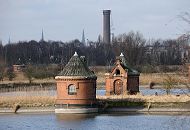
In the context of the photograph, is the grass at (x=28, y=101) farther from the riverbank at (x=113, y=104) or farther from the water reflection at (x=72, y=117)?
the water reflection at (x=72, y=117)

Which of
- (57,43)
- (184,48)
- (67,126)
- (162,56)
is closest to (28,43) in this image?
(57,43)

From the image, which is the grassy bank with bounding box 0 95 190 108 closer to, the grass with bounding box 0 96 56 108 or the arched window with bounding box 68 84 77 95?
the grass with bounding box 0 96 56 108

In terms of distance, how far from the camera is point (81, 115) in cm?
4097

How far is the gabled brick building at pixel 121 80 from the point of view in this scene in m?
50.9

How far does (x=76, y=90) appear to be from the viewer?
43281 mm

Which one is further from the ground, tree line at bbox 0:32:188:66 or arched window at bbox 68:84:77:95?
tree line at bbox 0:32:188:66

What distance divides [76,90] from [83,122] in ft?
24.1

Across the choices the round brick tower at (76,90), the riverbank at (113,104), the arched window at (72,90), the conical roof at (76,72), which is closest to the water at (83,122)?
the round brick tower at (76,90)

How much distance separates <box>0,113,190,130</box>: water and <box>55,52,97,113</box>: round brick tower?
1.57 meters

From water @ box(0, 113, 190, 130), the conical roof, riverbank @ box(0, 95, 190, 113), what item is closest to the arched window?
the conical roof

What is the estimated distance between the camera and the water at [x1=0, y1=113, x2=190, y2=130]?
33.0 meters

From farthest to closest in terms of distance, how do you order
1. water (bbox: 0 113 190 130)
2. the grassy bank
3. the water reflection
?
the grassy bank < the water reflection < water (bbox: 0 113 190 130)

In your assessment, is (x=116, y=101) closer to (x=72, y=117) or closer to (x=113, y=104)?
(x=113, y=104)

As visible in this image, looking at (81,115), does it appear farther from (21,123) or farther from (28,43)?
(28,43)
